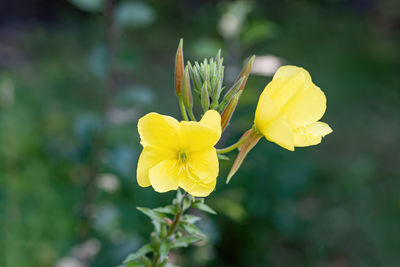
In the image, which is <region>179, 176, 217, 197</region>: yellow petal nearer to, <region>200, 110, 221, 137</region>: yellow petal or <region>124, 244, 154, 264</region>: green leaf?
<region>200, 110, 221, 137</region>: yellow petal

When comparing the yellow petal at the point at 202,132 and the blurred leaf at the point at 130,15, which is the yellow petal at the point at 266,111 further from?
the blurred leaf at the point at 130,15

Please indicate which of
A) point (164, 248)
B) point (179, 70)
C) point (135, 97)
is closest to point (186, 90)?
point (179, 70)

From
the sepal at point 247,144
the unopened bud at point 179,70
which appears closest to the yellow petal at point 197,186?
the sepal at point 247,144

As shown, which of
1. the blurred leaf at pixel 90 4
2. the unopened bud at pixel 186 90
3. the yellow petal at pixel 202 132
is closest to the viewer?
the yellow petal at pixel 202 132

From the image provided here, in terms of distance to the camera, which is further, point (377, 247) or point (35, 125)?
point (35, 125)

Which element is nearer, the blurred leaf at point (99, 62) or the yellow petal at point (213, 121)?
the yellow petal at point (213, 121)

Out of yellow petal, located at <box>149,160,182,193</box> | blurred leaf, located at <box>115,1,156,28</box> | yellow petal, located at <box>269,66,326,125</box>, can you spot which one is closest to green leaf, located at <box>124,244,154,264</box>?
yellow petal, located at <box>149,160,182,193</box>

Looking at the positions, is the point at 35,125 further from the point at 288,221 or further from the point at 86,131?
the point at 288,221

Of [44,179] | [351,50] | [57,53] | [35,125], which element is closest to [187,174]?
[44,179]
